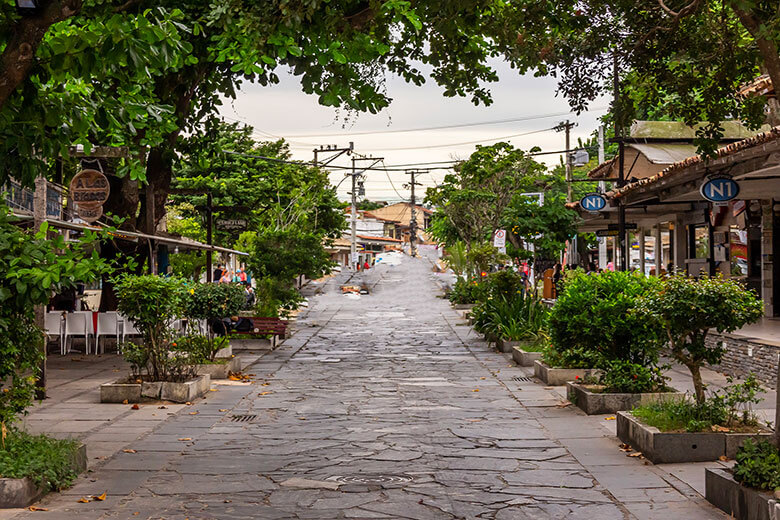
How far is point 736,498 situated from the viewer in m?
6.10

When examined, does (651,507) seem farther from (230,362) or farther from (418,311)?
(418,311)

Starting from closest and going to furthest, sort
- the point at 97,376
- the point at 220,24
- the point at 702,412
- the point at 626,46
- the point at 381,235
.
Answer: the point at 702,412
the point at 626,46
the point at 220,24
the point at 97,376
the point at 381,235

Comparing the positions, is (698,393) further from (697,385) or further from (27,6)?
(27,6)

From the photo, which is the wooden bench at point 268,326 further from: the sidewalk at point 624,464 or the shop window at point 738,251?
the shop window at point 738,251

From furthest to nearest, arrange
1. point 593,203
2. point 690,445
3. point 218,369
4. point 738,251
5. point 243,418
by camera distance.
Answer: point 593,203
point 738,251
point 218,369
point 243,418
point 690,445

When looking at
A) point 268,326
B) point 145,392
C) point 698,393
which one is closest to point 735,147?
point 698,393

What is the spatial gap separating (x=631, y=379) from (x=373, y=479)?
434 centimetres

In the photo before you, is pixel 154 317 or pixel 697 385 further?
pixel 154 317

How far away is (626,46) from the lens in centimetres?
852

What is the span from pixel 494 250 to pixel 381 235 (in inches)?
3398

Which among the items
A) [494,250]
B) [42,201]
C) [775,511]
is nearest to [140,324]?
[42,201]

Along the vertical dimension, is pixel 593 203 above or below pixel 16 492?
above

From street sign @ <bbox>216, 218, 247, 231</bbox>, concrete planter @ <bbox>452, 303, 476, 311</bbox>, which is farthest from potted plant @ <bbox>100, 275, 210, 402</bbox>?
concrete planter @ <bbox>452, 303, 476, 311</bbox>

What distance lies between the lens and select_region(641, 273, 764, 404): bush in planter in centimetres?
799
